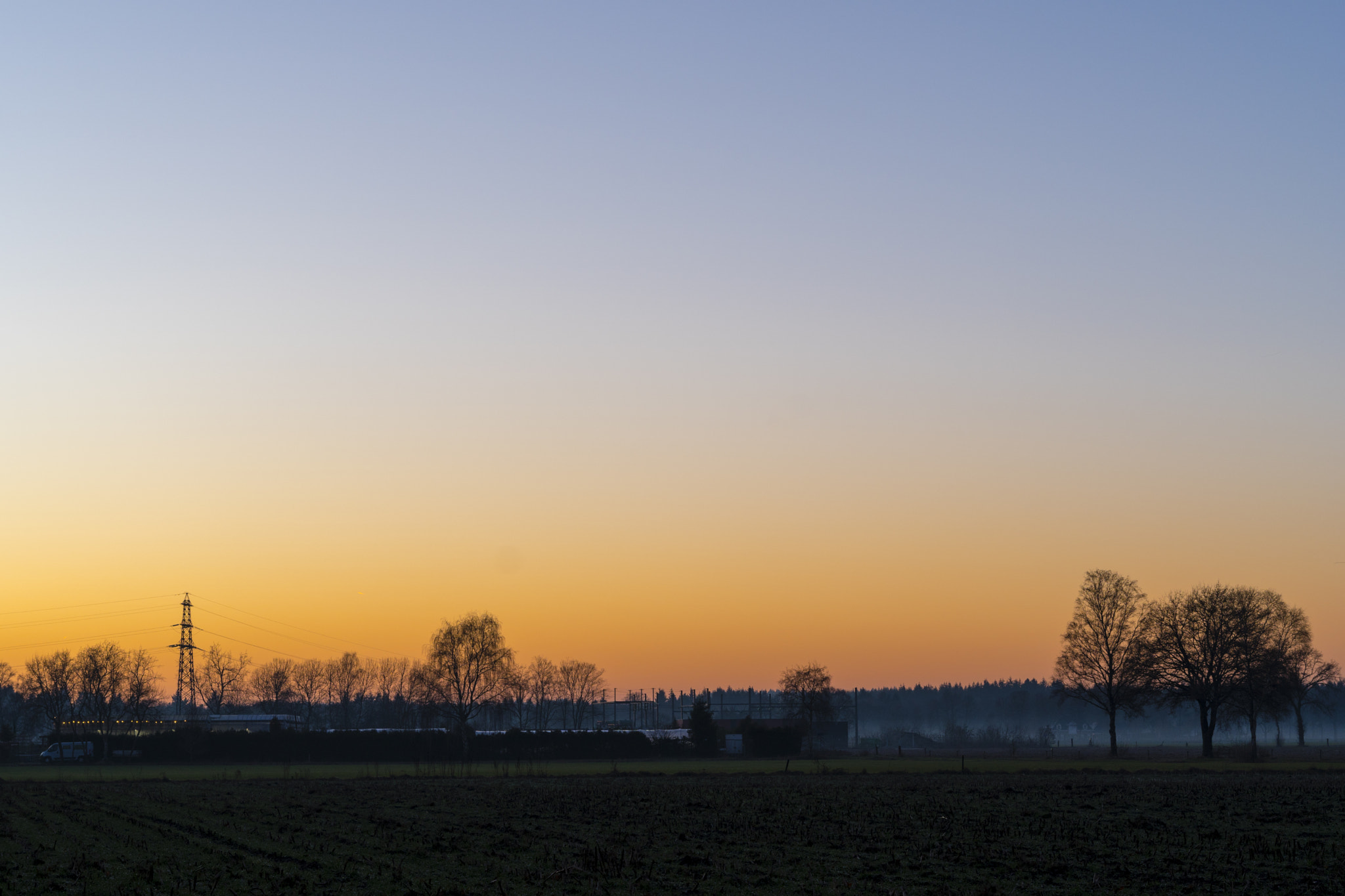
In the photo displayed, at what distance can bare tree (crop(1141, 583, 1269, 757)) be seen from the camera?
89562 mm

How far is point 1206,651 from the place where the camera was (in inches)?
3570

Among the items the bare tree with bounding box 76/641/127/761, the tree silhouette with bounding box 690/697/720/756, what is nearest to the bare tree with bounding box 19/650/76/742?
the bare tree with bounding box 76/641/127/761

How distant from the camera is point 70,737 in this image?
122 meters

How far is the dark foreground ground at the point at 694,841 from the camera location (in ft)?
68.8

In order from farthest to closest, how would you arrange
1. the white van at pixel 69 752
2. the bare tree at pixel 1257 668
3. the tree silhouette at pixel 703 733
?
1. the tree silhouette at pixel 703 733
2. the white van at pixel 69 752
3. the bare tree at pixel 1257 668

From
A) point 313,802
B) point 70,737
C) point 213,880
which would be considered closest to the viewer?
point 213,880

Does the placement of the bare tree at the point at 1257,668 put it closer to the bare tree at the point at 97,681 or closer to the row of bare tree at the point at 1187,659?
the row of bare tree at the point at 1187,659

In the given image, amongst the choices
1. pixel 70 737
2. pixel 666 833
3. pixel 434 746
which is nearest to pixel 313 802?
pixel 666 833

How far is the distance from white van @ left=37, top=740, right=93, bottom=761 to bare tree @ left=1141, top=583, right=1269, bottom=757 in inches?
4030

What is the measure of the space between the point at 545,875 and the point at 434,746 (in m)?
91.4

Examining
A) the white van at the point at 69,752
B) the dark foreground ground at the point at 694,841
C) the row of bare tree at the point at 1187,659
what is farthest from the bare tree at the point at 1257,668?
the white van at the point at 69,752

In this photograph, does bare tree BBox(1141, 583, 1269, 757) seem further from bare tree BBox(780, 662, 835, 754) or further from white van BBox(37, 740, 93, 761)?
white van BBox(37, 740, 93, 761)

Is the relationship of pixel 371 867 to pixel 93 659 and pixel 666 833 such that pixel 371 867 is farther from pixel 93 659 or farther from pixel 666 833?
pixel 93 659

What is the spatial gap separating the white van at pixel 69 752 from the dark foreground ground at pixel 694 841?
72507 mm
